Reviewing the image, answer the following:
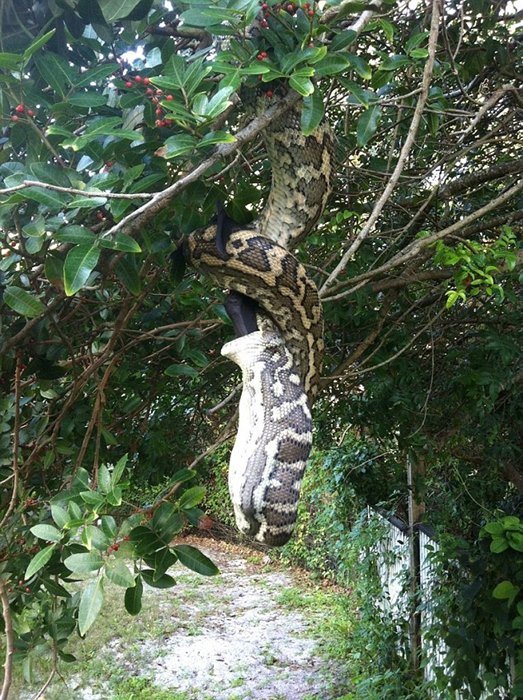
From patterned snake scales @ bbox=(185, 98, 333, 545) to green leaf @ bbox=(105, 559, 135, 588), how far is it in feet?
1.16

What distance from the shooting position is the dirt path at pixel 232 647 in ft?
25.6

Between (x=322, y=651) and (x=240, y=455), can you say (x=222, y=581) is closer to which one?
(x=322, y=651)

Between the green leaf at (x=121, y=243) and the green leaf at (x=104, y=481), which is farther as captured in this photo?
the green leaf at (x=104, y=481)

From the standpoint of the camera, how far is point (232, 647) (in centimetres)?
908

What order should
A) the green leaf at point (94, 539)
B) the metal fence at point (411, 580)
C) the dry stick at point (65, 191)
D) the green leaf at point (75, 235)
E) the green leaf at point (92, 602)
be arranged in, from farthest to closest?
1. the metal fence at point (411, 580)
2. the green leaf at point (94, 539)
3. the green leaf at point (92, 602)
4. the green leaf at point (75, 235)
5. the dry stick at point (65, 191)

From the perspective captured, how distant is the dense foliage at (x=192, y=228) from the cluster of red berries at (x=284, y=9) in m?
0.01

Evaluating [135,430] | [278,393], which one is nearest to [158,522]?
[278,393]

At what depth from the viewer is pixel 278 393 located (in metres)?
2.13

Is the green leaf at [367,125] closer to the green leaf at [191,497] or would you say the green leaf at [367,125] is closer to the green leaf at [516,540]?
the green leaf at [191,497]

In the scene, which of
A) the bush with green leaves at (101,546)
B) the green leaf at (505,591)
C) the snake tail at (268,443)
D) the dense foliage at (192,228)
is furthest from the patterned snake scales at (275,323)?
Result: the green leaf at (505,591)

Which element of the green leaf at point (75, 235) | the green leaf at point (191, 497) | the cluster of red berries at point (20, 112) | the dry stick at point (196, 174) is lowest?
the green leaf at point (191, 497)

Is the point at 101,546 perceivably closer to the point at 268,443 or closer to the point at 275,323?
the point at 268,443

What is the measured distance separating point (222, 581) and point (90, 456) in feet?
30.1

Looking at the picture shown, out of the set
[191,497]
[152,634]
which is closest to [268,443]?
[191,497]
